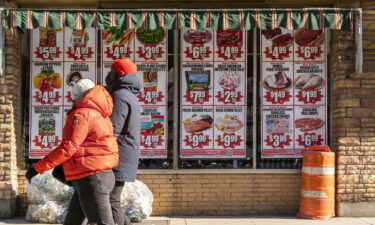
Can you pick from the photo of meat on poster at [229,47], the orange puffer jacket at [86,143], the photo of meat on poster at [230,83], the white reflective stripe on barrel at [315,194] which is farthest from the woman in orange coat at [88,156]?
the white reflective stripe on barrel at [315,194]

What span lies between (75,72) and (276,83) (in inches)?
128

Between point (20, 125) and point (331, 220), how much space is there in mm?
5072

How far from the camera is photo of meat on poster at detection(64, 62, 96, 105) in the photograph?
812cm

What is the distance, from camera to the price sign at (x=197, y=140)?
8.10 metres

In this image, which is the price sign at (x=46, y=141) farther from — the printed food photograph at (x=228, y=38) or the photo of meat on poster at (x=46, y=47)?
the printed food photograph at (x=228, y=38)

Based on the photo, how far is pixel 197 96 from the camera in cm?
815

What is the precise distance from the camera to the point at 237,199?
806 cm

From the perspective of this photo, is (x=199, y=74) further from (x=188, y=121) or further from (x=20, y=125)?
(x=20, y=125)

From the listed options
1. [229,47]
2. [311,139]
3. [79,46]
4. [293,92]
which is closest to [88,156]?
[79,46]

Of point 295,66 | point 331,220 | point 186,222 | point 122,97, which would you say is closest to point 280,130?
point 295,66

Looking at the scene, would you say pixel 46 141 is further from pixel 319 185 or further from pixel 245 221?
pixel 319 185

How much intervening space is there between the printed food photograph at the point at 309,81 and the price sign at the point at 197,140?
5.58 feet

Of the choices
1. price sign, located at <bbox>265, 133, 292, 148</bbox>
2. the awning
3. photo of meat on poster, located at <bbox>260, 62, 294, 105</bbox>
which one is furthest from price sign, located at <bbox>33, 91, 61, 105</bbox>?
price sign, located at <bbox>265, 133, 292, 148</bbox>

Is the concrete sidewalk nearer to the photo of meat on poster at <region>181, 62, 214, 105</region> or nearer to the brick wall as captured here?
the brick wall
